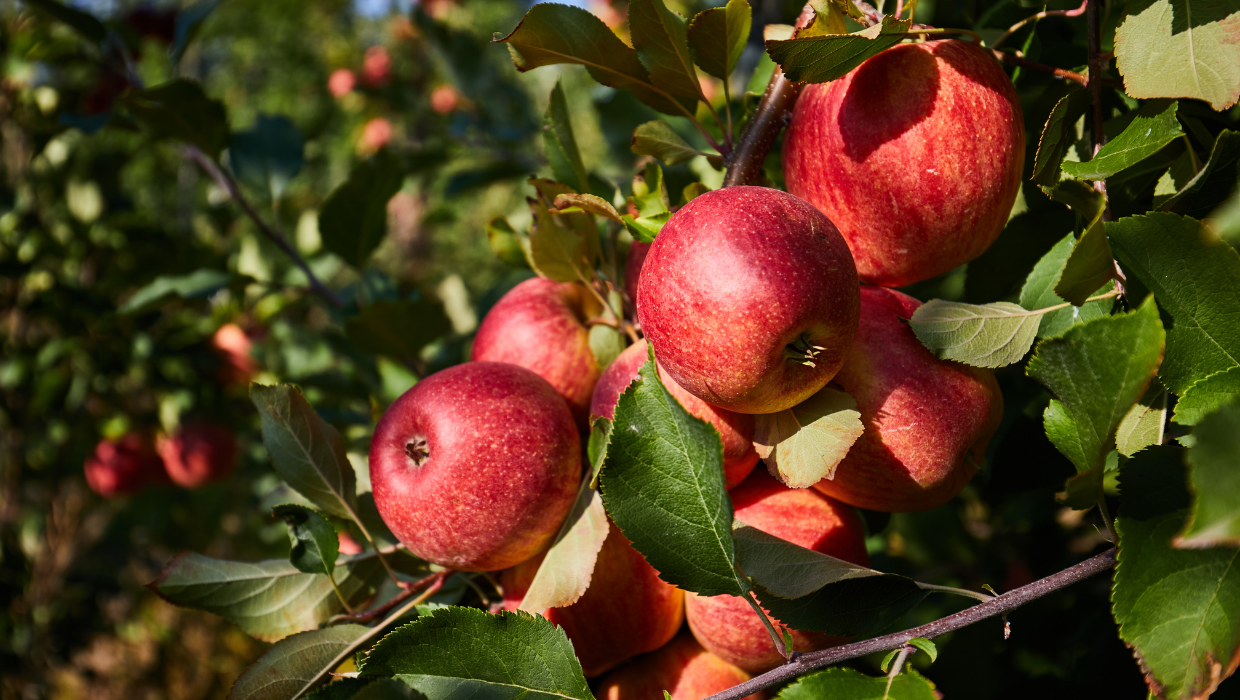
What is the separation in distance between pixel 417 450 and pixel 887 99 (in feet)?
1.75

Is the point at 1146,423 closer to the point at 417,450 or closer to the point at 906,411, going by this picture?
the point at 906,411

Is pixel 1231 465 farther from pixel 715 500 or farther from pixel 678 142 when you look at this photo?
pixel 678 142

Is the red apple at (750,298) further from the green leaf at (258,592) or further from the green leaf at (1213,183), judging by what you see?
the green leaf at (258,592)

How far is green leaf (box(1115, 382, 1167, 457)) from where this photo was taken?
0.58m

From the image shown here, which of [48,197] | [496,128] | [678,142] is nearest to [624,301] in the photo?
[678,142]

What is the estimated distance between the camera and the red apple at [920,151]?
0.62m

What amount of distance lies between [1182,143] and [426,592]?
32.5 inches

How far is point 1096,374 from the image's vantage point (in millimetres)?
465

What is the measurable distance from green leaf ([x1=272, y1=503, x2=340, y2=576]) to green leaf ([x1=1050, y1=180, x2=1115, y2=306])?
0.68m

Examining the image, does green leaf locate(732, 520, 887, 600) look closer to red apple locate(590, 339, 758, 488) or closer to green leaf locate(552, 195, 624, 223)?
red apple locate(590, 339, 758, 488)

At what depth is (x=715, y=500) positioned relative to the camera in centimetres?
56

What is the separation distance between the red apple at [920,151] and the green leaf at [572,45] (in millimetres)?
192

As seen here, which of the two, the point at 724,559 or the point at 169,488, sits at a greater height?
the point at 724,559

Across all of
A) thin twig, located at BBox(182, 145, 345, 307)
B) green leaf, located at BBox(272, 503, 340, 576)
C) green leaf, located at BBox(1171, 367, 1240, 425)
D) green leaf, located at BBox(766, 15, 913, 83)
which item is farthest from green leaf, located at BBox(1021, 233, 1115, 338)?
thin twig, located at BBox(182, 145, 345, 307)
